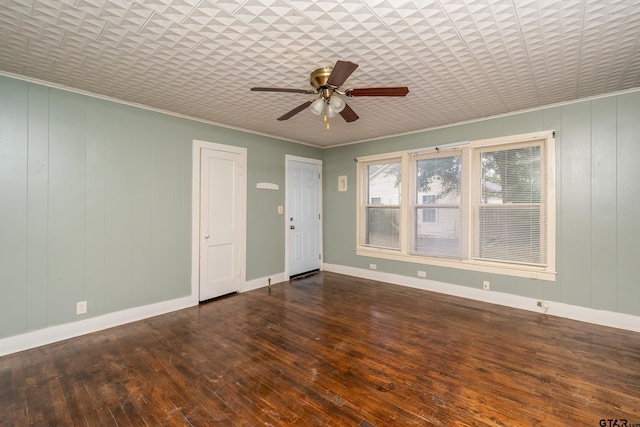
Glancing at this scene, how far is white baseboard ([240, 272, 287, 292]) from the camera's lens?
4660 mm

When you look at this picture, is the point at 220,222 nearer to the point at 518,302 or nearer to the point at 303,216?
the point at 303,216

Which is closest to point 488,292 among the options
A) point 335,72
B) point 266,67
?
point 335,72

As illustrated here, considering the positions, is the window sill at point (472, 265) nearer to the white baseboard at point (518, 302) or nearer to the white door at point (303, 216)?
the white baseboard at point (518, 302)

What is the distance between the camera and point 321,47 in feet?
7.46

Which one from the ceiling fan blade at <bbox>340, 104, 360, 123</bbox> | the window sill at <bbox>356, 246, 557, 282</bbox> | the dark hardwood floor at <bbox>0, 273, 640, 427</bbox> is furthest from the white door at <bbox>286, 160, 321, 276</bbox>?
the ceiling fan blade at <bbox>340, 104, 360, 123</bbox>

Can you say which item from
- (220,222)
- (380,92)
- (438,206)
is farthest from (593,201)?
(220,222)

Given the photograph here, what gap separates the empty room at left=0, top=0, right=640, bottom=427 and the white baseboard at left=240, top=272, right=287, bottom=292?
0.12 ft

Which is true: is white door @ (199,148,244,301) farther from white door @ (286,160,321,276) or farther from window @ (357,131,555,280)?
window @ (357,131,555,280)

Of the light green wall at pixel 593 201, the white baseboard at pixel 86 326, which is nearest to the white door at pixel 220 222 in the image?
the white baseboard at pixel 86 326

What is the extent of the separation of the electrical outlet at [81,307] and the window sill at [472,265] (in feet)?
13.5

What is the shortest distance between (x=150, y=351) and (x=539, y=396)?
10.7ft

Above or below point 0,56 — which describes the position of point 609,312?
below

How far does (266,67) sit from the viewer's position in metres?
2.61

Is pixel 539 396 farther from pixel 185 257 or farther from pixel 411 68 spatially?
pixel 185 257
